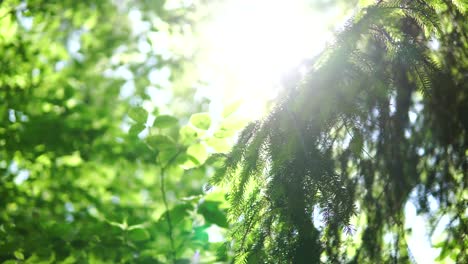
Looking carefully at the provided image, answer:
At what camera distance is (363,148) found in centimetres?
153

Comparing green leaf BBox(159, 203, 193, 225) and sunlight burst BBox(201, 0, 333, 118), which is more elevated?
sunlight burst BBox(201, 0, 333, 118)

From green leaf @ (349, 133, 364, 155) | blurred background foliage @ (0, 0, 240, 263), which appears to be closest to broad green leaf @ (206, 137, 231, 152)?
blurred background foliage @ (0, 0, 240, 263)

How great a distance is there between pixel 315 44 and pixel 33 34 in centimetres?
483

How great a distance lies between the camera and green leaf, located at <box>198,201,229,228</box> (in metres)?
1.68

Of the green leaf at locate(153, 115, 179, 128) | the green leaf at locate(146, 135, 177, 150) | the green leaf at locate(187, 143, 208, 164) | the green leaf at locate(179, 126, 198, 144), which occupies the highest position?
the green leaf at locate(153, 115, 179, 128)

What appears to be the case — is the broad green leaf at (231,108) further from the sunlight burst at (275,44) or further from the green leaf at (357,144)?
the green leaf at (357,144)

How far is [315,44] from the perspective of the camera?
66.1 inches

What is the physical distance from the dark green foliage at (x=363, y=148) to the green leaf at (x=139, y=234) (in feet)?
1.51

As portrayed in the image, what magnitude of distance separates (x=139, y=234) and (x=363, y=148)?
1.10 m

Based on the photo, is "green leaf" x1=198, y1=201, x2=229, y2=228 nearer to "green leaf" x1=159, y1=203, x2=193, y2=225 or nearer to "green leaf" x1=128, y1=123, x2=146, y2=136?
"green leaf" x1=159, y1=203, x2=193, y2=225

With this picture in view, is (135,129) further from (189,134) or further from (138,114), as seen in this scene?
(189,134)

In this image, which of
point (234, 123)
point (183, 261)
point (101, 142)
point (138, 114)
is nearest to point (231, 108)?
point (234, 123)

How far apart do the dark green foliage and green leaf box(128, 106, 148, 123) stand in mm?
502

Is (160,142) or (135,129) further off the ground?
(135,129)
